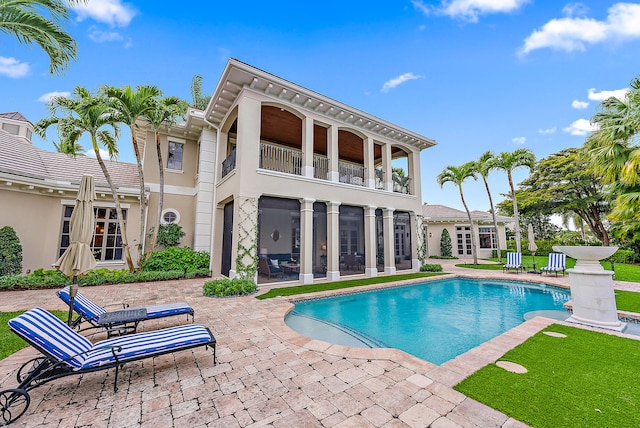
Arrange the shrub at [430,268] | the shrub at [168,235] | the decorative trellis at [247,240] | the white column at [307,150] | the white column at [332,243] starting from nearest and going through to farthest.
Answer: the decorative trellis at [247,240] < the white column at [307,150] < the white column at [332,243] < the shrub at [168,235] < the shrub at [430,268]

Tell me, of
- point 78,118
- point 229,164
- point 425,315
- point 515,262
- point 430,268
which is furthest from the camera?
point 430,268

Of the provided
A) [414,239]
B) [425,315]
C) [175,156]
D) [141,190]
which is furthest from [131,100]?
[414,239]

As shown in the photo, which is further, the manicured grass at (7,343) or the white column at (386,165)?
the white column at (386,165)

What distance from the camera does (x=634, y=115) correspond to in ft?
30.1

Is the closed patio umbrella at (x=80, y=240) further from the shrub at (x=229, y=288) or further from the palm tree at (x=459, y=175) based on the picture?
the palm tree at (x=459, y=175)

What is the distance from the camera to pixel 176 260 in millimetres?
11273

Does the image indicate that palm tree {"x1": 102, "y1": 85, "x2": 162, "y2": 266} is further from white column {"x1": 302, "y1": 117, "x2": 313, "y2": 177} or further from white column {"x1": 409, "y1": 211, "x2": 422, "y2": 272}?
white column {"x1": 409, "y1": 211, "x2": 422, "y2": 272}

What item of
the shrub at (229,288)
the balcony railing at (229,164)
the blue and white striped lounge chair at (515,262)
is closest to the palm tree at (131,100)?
the balcony railing at (229,164)

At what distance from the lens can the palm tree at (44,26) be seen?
16.0 feet

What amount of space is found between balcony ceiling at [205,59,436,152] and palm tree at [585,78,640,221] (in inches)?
277

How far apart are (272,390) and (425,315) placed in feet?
18.0

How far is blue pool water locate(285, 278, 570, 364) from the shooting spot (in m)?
5.18

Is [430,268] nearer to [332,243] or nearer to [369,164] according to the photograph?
[332,243]

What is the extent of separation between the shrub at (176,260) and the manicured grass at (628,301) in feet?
47.4
